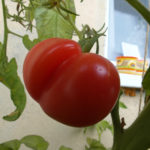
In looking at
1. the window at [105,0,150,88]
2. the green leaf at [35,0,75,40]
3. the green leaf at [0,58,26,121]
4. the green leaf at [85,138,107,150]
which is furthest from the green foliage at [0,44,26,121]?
the window at [105,0,150,88]

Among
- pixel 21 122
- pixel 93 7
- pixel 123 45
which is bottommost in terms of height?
pixel 21 122

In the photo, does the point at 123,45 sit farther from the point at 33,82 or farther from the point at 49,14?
the point at 33,82

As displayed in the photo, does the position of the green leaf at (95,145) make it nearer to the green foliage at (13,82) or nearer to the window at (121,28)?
the green foliage at (13,82)

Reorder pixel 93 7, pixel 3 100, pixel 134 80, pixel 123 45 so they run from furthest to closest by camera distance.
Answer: pixel 123 45
pixel 134 80
pixel 93 7
pixel 3 100

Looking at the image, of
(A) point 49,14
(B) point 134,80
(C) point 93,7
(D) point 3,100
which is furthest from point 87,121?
(B) point 134,80

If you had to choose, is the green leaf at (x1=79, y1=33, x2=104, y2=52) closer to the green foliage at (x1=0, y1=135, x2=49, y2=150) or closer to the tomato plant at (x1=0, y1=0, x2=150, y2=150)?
the tomato plant at (x1=0, y1=0, x2=150, y2=150)
